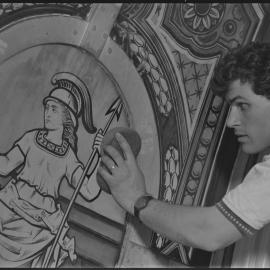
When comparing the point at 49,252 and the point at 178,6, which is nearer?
the point at 49,252

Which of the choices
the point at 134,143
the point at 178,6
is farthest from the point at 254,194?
the point at 178,6

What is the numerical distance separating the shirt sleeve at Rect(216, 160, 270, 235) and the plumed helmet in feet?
Result: 2.01

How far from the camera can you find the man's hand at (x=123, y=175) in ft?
5.98

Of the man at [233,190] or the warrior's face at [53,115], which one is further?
the warrior's face at [53,115]

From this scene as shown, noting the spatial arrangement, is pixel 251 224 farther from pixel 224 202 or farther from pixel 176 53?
pixel 176 53

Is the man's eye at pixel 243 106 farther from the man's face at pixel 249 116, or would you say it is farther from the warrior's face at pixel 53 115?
the warrior's face at pixel 53 115

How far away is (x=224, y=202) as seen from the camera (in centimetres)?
162

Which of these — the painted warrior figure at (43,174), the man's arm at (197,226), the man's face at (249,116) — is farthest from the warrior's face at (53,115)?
the man's face at (249,116)

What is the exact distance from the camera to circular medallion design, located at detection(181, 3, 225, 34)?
2.15 meters

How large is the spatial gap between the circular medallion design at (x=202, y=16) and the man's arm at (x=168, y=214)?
0.57 metres

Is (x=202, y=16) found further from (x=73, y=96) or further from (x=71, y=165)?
(x=71, y=165)

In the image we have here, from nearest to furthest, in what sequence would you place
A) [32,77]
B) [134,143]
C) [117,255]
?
[32,77]
[134,143]
[117,255]

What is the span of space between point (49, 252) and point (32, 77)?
0.60m

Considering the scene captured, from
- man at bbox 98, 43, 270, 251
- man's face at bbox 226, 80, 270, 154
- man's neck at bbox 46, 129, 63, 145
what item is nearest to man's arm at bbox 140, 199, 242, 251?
man at bbox 98, 43, 270, 251
